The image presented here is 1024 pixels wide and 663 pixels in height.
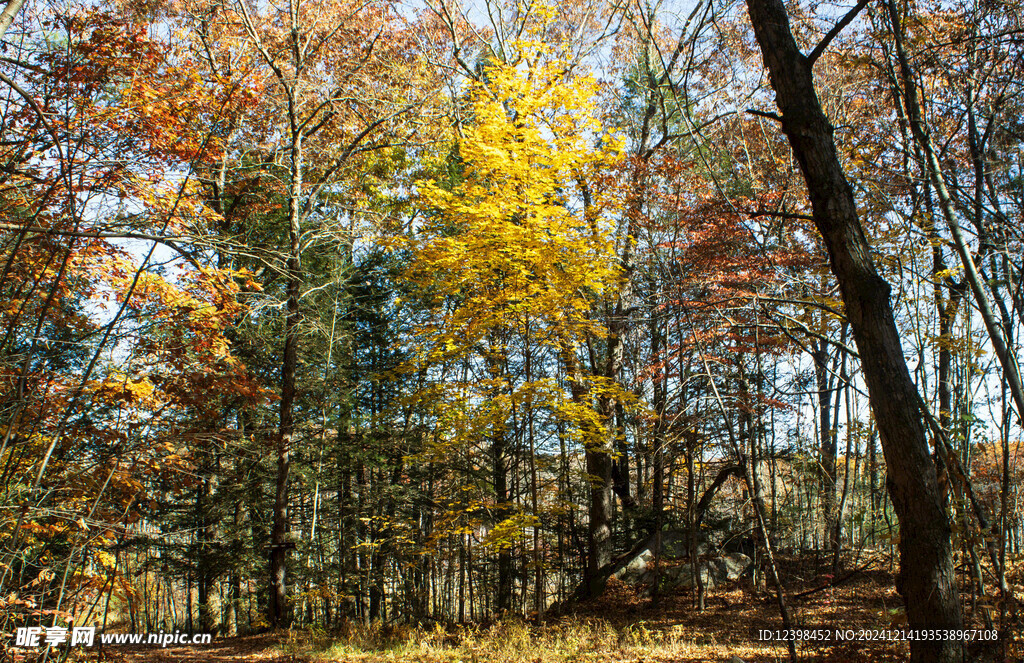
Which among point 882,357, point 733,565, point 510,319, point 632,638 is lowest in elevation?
point 632,638

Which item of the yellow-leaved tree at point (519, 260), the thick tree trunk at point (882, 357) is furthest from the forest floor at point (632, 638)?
the thick tree trunk at point (882, 357)

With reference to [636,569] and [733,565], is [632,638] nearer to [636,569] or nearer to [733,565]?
[636,569]

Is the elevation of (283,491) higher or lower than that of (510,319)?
lower

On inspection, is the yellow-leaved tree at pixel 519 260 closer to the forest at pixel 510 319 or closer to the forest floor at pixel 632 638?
the forest at pixel 510 319

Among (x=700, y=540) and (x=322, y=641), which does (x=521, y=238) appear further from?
(x=700, y=540)

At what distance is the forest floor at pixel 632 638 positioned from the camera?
6043 mm

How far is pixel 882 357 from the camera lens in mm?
3770

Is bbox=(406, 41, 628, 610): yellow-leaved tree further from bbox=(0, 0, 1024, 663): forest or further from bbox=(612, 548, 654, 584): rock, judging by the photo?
bbox=(612, 548, 654, 584): rock

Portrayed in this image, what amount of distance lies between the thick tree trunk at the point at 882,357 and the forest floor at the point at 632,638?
1968 mm

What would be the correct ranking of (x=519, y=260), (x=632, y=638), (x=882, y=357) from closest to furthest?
(x=882, y=357), (x=632, y=638), (x=519, y=260)

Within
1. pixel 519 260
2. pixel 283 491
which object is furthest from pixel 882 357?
pixel 283 491

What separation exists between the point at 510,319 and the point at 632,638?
408cm

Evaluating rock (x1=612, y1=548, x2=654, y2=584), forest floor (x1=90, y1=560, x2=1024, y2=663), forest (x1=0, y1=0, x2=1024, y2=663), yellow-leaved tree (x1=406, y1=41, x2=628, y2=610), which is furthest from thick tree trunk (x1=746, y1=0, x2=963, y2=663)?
rock (x1=612, y1=548, x2=654, y2=584)

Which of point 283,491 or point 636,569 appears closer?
point 283,491
